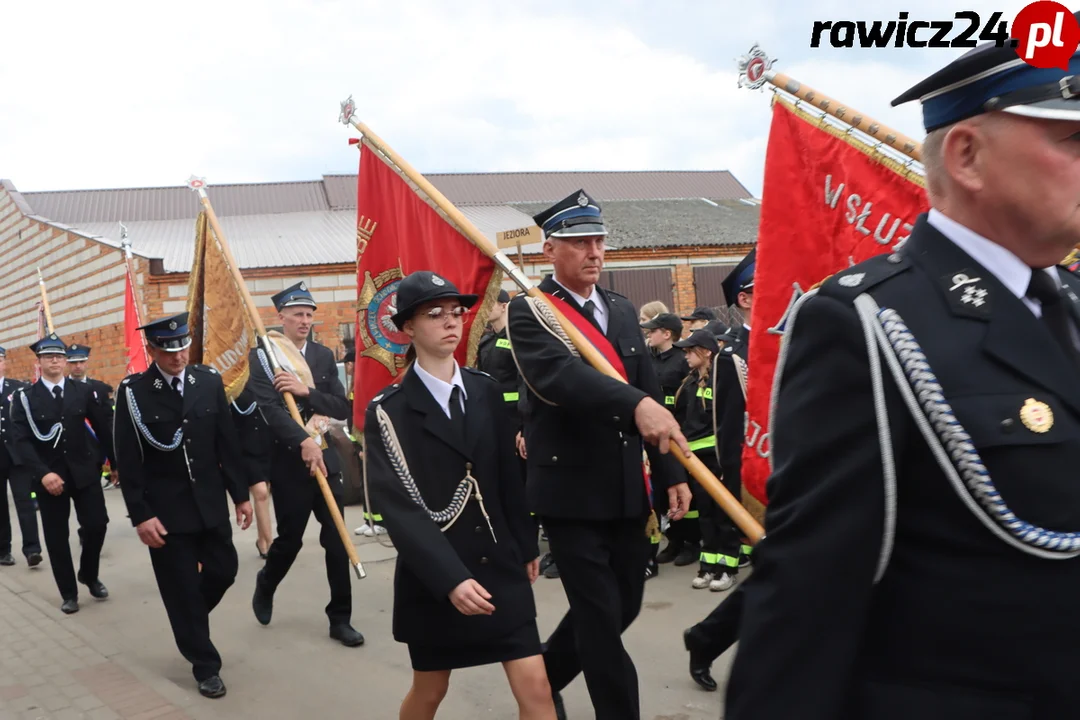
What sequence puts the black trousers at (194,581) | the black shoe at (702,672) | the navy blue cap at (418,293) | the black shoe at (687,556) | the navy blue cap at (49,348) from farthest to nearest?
1. the navy blue cap at (49,348)
2. the black shoe at (687,556)
3. the black trousers at (194,581)
4. the black shoe at (702,672)
5. the navy blue cap at (418,293)

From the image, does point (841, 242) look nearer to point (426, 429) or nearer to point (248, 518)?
point (426, 429)

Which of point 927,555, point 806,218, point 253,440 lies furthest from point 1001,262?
point 253,440

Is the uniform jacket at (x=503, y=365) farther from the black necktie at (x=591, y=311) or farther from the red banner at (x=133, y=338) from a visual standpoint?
the red banner at (x=133, y=338)

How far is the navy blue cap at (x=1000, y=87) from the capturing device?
4.52ft

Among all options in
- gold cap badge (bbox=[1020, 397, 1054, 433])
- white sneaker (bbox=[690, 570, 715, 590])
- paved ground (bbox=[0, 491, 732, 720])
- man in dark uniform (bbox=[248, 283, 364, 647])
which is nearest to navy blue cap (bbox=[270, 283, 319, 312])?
man in dark uniform (bbox=[248, 283, 364, 647])

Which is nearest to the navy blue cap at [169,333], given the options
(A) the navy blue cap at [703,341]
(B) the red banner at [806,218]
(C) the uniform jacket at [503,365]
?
(C) the uniform jacket at [503,365]

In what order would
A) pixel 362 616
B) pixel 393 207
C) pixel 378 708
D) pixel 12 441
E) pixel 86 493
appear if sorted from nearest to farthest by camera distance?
pixel 378 708 < pixel 393 207 < pixel 362 616 < pixel 86 493 < pixel 12 441

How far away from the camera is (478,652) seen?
364 cm

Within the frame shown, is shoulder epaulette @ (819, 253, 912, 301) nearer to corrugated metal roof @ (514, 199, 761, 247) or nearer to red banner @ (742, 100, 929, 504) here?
red banner @ (742, 100, 929, 504)

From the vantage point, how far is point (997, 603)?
4.40ft

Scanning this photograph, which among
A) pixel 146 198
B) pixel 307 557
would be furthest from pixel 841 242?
pixel 146 198

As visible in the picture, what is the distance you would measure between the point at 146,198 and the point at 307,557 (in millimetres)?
20706

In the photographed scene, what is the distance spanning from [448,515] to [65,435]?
21.3 ft

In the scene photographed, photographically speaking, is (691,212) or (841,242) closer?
(841,242)
